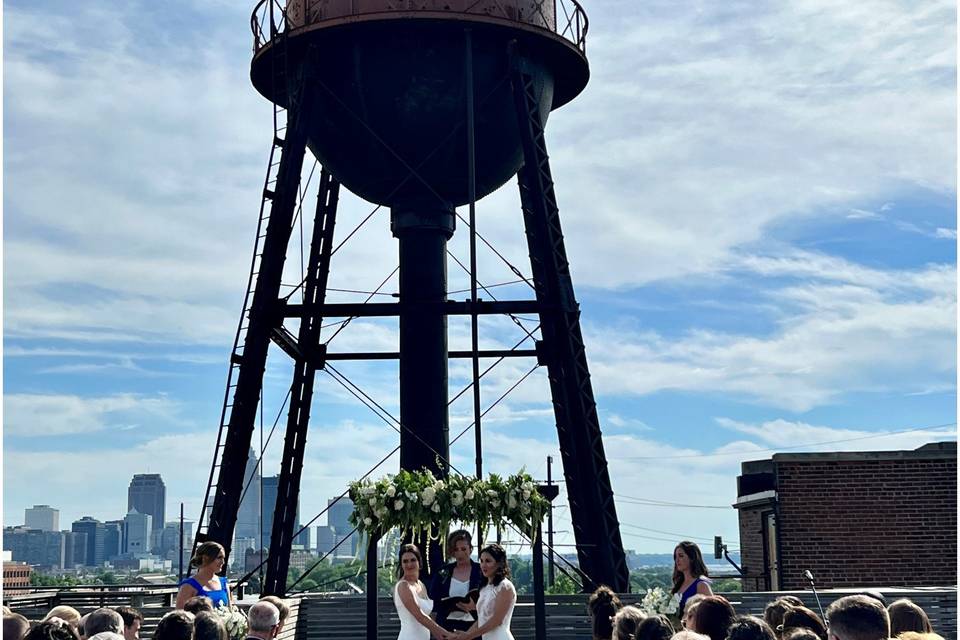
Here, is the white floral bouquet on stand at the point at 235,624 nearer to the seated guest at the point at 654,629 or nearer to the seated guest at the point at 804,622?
the seated guest at the point at 654,629

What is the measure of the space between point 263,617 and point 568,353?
1317cm

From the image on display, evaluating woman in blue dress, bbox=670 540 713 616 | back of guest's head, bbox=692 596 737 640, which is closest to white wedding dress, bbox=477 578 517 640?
woman in blue dress, bbox=670 540 713 616

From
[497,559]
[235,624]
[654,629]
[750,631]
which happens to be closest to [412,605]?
[497,559]

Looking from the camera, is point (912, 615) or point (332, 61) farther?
point (332, 61)

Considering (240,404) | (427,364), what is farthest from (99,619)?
(427,364)

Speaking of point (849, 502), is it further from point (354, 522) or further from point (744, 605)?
point (354, 522)

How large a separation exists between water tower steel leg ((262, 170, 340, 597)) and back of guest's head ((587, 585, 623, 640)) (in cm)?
1435

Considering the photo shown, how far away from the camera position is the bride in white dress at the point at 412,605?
10688 millimetres

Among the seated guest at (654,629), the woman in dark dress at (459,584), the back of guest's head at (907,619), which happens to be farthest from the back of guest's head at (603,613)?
the woman in dark dress at (459,584)

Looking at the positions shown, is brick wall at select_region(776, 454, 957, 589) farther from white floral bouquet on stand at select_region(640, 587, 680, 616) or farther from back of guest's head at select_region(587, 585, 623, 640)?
back of guest's head at select_region(587, 585, 623, 640)

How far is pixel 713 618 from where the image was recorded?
23.2 feet

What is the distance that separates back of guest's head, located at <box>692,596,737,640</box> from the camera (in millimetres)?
7043

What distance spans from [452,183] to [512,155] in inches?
47.5

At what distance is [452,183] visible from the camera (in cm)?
2214
